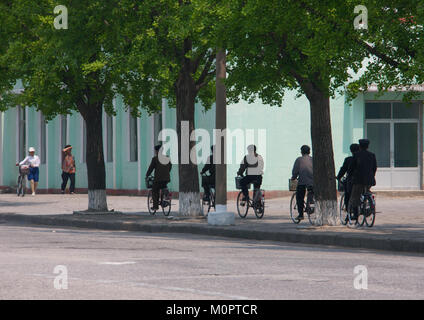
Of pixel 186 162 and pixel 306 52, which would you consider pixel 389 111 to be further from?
pixel 306 52

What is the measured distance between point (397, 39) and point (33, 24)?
34.6 ft

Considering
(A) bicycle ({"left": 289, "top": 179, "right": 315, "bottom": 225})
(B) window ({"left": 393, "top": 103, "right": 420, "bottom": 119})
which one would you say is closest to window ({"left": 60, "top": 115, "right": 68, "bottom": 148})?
(B) window ({"left": 393, "top": 103, "right": 420, "bottom": 119})

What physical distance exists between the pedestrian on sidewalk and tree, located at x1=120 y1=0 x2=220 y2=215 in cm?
1526

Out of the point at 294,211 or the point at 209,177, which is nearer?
the point at 294,211

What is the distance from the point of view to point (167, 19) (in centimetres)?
2166

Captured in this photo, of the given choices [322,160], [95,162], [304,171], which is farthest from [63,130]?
[322,160]

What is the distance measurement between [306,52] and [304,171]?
14.0 feet

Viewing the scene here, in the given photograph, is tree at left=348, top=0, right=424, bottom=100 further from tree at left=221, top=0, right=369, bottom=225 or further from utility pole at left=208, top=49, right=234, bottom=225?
utility pole at left=208, top=49, right=234, bottom=225

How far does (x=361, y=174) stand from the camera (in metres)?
19.9

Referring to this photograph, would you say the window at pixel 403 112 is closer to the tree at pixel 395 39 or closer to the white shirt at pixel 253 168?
the white shirt at pixel 253 168

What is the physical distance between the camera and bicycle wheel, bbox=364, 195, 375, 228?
19969 mm

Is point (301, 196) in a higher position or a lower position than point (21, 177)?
lower
